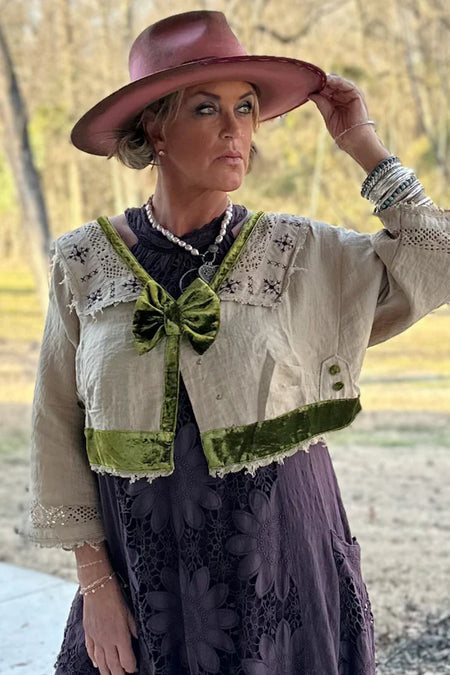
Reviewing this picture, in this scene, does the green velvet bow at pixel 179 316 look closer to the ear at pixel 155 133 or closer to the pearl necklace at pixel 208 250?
the pearl necklace at pixel 208 250

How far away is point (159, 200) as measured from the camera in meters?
1.52

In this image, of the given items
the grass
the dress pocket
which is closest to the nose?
the dress pocket

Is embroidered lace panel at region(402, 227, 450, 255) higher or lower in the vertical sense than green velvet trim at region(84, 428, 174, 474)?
higher

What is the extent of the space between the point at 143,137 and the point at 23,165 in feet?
17.3

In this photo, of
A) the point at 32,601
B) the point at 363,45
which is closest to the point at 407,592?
the point at 32,601

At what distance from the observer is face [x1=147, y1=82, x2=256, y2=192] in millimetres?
1386

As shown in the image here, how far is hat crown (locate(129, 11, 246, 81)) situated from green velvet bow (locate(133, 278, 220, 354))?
0.35 m

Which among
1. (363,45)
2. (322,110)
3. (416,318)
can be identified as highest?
(363,45)

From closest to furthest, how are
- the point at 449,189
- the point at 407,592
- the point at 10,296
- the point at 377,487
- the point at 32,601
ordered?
the point at 32,601
the point at 407,592
the point at 377,487
the point at 449,189
the point at 10,296

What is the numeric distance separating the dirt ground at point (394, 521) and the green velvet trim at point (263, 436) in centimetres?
163

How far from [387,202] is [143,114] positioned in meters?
0.43

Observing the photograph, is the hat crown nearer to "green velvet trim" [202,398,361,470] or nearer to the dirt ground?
"green velvet trim" [202,398,361,470]

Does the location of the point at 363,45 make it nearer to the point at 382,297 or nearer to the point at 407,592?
the point at 407,592

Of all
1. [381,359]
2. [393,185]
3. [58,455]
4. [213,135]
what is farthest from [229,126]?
[381,359]
